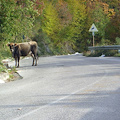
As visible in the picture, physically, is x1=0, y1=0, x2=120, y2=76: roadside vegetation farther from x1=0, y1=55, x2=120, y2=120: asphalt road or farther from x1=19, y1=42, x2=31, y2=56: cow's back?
x1=0, y1=55, x2=120, y2=120: asphalt road

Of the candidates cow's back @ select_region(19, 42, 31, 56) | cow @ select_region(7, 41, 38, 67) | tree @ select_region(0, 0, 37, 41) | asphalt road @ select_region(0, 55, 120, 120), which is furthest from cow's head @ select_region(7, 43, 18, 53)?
asphalt road @ select_region(0, 55, 120, 120)

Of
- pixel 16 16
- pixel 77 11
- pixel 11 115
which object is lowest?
pixel 11 115

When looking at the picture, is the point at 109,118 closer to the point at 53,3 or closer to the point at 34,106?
the point at 34,106

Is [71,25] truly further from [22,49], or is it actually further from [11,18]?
[11,18]

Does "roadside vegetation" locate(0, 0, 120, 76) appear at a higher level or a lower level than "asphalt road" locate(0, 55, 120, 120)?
higher

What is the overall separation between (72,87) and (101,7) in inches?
1789

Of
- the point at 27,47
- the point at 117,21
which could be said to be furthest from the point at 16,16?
the point at 117,21

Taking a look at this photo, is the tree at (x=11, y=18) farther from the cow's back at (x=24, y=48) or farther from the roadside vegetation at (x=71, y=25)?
the roadside vegetation at (x=71, y=25)

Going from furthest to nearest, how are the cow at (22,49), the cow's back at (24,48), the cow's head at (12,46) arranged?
the cow's back at (24,48) < the cow at (22,49) < the cow's head at (12,46)

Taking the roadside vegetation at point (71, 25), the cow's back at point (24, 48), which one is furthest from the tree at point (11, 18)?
the roadside vegetation at point (71, 25)

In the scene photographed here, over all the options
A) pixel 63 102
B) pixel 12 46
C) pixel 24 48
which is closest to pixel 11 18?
pixel 12 46

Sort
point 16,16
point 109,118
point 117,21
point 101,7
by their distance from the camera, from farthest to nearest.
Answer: point 101,7
point 117,21
point 16,16
point 109,118

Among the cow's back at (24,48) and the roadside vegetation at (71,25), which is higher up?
the roadside vegetation at (71,25)

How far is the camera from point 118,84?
9969mm
